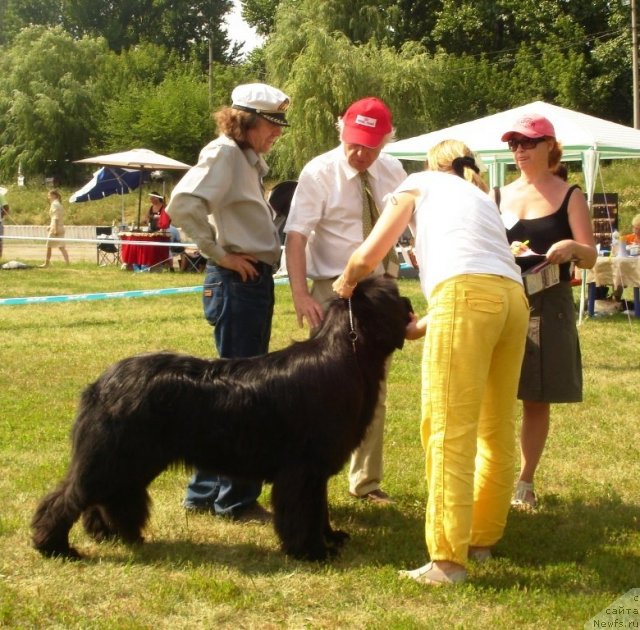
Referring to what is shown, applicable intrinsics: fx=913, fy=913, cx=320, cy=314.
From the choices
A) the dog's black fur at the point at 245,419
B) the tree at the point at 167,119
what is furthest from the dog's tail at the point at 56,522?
the tree at the point at 167,119

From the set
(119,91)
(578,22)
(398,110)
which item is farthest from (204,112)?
(578,22)

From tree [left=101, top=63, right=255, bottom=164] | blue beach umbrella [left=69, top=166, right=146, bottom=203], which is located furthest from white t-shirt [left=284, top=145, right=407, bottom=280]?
tree [left=101, top=63, right=255, bottom=164]

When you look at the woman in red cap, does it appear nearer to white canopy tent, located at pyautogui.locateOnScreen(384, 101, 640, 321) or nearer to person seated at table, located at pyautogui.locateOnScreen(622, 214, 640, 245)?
white canopy tent, located at pyautogui.locateOnScreen(384, 101, 640, 321)

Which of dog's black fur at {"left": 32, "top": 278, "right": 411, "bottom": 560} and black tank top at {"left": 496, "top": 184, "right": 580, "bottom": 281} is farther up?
black tank top at {"left": 496, "top": 184, "right": 580, "bottom": 281}

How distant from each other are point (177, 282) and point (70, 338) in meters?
6.55

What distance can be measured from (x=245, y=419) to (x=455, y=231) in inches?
45.0

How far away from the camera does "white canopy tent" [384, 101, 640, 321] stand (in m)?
12.1

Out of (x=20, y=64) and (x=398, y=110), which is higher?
(x=20, y=64)

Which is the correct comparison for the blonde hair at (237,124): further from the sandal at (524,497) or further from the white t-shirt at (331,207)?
the sandal at (524,497)

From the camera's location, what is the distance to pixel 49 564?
12.4 feet

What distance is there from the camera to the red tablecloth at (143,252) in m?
18.6

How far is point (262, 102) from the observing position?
4.20m

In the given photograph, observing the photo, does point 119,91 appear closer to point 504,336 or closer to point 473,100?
point 473,100

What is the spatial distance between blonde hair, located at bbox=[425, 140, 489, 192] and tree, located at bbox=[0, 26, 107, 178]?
43.7 metres
